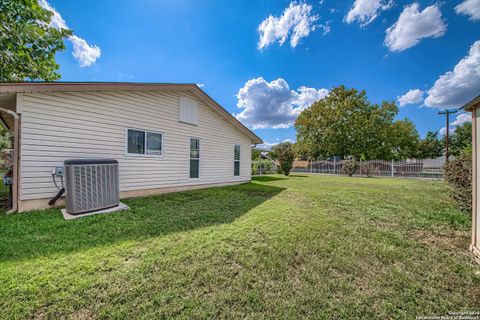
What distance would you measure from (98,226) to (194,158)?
4.83m

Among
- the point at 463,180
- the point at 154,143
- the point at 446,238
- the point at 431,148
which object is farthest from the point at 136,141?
the point at 431,148

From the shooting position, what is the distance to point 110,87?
5.35 m

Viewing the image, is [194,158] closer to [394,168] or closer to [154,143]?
[154,143]

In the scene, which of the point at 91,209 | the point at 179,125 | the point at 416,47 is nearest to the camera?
the point at 91,209

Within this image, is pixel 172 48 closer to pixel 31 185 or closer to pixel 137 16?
pixel 137 16

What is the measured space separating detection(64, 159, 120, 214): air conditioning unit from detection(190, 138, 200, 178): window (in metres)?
3.39

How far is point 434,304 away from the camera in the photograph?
1.81 m

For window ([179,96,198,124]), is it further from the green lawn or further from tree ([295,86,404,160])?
tree ([295,86,404,160])

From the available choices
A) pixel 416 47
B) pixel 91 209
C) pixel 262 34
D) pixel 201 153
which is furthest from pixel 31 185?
pixel 416 47

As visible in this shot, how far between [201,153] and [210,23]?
6564mm

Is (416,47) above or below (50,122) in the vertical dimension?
above

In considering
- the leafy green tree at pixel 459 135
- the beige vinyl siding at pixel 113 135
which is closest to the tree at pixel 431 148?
the leafy green tree at pixel 459 135

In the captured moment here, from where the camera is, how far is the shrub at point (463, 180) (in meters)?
5.02

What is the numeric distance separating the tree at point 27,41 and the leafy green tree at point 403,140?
33.4 m
